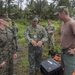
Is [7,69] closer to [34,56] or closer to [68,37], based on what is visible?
[68,37]

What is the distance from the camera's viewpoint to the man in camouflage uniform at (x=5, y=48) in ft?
12.8

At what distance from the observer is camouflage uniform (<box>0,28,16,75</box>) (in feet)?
12.9

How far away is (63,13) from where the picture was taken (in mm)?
4605

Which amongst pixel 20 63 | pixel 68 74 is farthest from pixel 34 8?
pixel 68 74

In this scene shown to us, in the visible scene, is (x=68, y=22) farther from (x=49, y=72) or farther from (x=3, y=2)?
(x=3, y=2)

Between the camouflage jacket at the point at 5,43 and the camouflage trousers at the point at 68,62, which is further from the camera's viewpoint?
the camouflage trousers at the point at 68,62

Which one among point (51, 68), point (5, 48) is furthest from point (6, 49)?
point (51, 68)

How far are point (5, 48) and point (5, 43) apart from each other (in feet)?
0.35

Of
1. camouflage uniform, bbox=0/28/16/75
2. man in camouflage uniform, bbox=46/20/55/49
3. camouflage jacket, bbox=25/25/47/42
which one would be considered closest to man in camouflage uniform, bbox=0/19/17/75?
camouflage uniform, bbox=0/28/16/75

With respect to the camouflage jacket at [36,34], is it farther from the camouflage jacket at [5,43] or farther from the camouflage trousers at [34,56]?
the camouflage jacket at [5,43]

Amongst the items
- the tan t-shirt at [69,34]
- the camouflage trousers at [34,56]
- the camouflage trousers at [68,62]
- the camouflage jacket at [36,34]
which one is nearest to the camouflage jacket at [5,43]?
the tan t-shirt at [69,34]

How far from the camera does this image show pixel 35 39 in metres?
5.83

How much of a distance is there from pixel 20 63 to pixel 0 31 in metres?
4.33

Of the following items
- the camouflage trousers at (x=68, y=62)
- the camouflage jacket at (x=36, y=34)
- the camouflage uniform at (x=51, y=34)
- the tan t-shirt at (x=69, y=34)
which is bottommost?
the camouflage uniform at (x=51, y=34)
